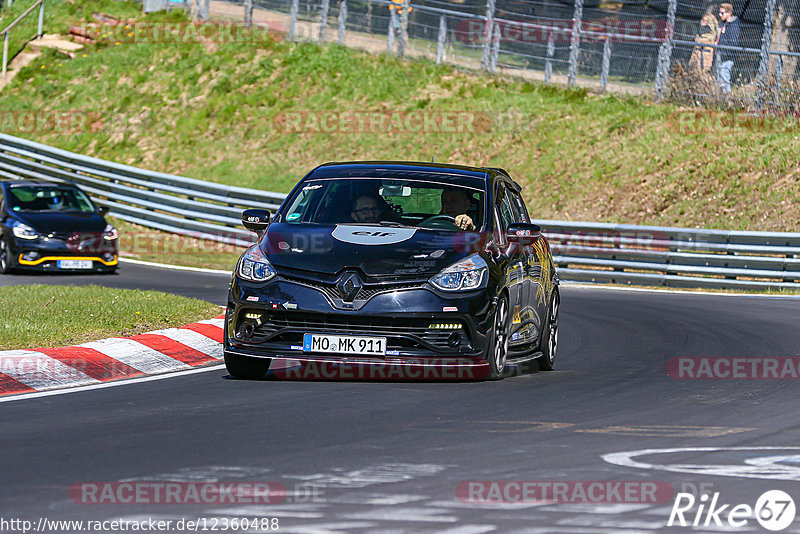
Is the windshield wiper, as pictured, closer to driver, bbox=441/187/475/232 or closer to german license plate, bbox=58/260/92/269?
driver, bbox=441/187/475/232

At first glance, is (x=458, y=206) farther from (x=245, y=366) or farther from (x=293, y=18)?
(x=293, y=18)

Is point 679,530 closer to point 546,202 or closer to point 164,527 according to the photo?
point 164,527

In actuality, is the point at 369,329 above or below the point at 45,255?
above

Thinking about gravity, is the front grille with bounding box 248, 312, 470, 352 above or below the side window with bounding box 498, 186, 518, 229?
below

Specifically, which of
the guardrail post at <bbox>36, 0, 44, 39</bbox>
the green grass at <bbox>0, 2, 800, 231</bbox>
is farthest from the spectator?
the guardrail post at <bbox>36, 0, 44, 39</bbox>

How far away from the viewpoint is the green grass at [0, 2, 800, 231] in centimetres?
2612

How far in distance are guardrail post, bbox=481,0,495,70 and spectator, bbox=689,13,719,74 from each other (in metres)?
5.26

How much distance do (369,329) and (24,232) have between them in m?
12.7

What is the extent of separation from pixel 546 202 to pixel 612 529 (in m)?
22.6

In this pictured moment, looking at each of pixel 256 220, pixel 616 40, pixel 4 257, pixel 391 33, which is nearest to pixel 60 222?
pixel 4 257

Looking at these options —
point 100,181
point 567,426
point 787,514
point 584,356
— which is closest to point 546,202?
point 100,181

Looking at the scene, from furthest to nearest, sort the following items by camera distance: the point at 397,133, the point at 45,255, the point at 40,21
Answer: the point at 40,21 → the point at 397,133 → the point at 45,255

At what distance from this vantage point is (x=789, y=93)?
2761cm

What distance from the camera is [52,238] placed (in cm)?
2039
